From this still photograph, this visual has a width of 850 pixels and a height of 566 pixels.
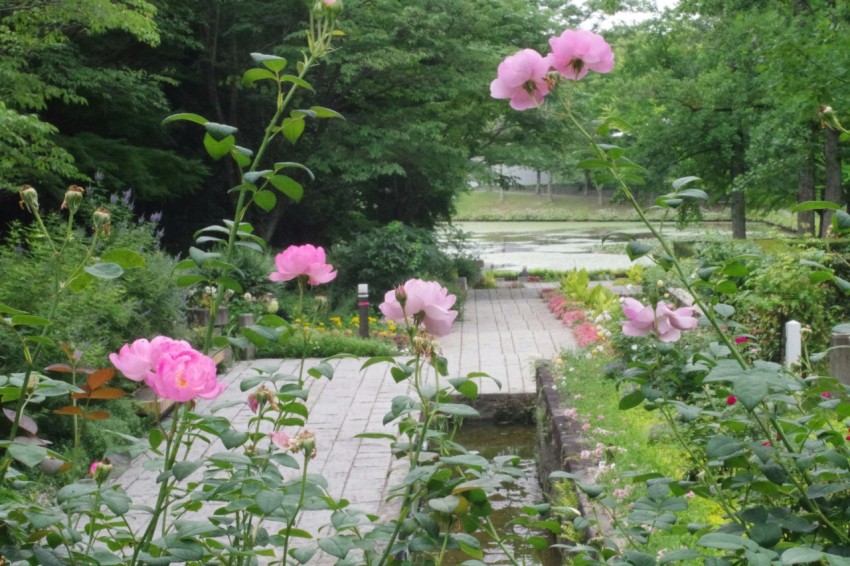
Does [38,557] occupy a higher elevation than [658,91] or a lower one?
lower

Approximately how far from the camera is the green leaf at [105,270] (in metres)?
1.63

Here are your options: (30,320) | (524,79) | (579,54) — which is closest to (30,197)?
(30,320)

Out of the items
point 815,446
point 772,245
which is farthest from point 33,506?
point 772,245

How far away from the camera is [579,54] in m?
1.94

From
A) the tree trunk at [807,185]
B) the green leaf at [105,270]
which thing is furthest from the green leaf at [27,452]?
the tree trunk at [807,185]

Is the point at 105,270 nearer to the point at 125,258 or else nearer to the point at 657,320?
the point at 125,258

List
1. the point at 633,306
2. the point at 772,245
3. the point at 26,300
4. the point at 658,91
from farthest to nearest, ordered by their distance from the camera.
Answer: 1. the point at 658,91
2. the point at 772,245
3. the point at 26,300
4. the point at 633,306

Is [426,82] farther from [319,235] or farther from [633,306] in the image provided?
[633,306]

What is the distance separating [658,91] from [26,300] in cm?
1531

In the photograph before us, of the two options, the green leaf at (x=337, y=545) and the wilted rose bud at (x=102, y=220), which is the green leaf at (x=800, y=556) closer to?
the green leaf at (x=337, y=545)

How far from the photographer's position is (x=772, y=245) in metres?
13.2

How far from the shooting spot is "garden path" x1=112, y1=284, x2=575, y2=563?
228 inches

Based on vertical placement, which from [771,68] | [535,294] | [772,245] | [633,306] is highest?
[771,68]

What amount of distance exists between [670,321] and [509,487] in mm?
Result: 4798
